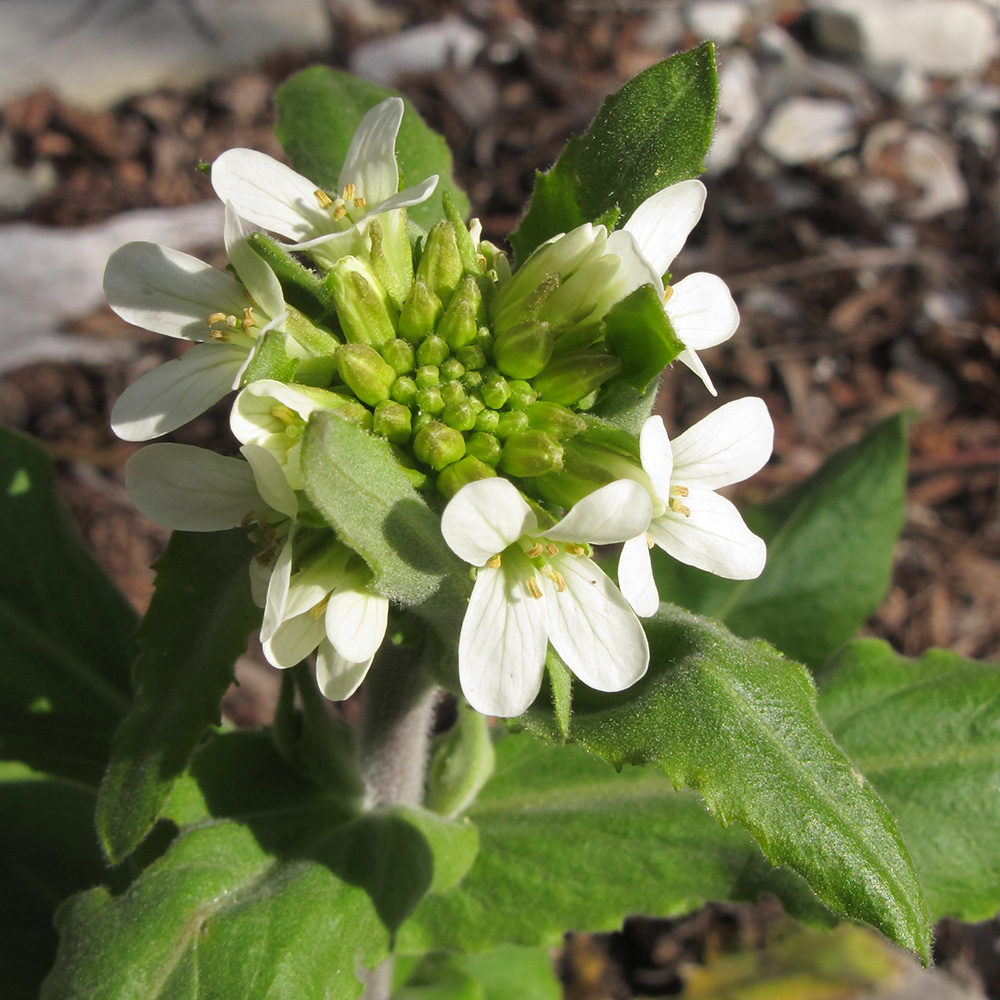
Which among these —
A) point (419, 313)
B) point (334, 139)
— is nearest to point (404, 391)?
point (419, 313)

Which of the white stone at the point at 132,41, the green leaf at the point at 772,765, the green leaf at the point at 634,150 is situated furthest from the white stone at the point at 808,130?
the green leaf at the point at 772,765

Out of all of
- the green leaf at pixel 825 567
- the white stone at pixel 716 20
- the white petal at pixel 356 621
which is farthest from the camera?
the white stone at pixel 716 20

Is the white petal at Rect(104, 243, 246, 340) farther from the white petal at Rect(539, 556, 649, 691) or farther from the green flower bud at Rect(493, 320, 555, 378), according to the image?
the white petal at Rect(539, 556, 649, 691)

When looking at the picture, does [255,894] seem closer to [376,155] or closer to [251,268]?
[251,268]

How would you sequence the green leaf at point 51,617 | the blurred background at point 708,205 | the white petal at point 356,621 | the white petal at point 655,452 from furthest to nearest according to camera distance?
the blurred background at point 708,205, the green leaf at point 51,617, the white petal at point 356,621, the white petal at point 655,452

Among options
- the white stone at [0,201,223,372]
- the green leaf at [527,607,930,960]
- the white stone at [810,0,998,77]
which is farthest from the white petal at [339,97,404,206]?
the white stone at [810,0,998,77]

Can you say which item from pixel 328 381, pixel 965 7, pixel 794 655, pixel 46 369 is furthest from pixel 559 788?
pixel 965 7

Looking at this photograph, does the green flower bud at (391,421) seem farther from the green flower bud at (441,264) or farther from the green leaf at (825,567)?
the green leaf at (825,567)
